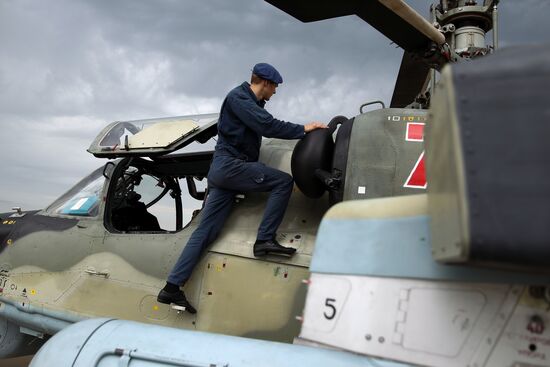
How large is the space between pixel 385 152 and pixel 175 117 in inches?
80.9

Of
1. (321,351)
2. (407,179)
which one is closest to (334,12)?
(407,179)

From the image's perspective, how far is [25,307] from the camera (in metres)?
4.04

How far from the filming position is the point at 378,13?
14.6 feet

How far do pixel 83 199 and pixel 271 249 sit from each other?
2.14 m

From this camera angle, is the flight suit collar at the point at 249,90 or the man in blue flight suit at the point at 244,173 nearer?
the man in blue flight suit at the point at 244,173

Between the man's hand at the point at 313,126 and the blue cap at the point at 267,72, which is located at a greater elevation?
the blue cap at the point at 267,72

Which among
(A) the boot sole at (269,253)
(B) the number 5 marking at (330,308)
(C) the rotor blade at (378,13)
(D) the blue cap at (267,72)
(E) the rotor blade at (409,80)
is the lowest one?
(B) the number 5 marking at (330,308)

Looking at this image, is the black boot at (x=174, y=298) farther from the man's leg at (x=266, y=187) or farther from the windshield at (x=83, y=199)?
the windshield at (x=83, y=199)

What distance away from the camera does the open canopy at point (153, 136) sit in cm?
394

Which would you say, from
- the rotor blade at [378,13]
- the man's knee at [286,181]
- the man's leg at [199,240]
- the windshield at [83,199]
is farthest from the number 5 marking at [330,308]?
the rotor blade at [378,13]

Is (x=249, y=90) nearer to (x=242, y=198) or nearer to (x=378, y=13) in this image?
(x=242, y=198)

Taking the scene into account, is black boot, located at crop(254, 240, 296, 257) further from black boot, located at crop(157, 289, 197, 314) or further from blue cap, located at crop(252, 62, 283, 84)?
blue cap, located at crop(252, 62, 283, 84)

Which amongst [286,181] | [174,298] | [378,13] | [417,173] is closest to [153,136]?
[286,181]

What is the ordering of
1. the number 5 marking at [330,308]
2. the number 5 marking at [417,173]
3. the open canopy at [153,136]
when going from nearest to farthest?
the number 5 marking at [330,308] → the number 5 marking at [417,173] → the open canopy at [153,136]
